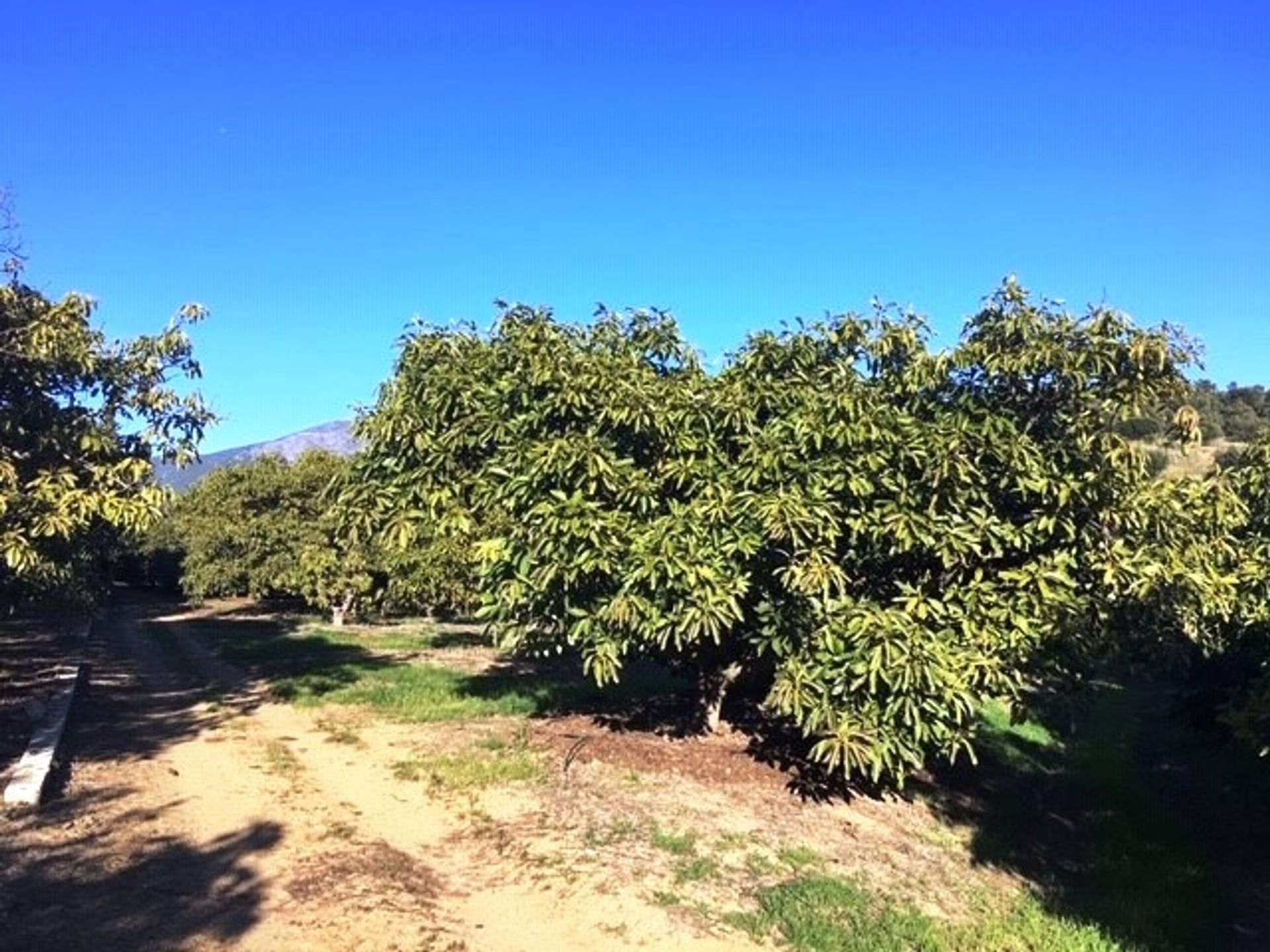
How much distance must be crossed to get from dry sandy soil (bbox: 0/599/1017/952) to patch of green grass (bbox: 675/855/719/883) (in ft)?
0.07

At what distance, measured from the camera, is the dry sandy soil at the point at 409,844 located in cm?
580

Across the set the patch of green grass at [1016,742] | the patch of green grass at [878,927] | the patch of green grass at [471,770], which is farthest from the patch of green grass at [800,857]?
the patch of green grass at [1016,742]

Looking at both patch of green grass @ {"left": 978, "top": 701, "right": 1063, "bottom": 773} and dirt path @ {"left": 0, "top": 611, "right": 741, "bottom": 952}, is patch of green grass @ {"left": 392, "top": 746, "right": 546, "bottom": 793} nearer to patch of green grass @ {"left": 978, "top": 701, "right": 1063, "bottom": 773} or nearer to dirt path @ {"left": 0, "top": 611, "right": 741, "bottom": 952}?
dirt path @ {"left": 0, "top": 611, "right": 741, "bottom": 952}

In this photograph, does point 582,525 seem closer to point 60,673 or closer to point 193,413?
point 193,413

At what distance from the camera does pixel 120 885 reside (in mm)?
6043

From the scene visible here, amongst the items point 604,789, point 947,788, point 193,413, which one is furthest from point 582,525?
point 947,788

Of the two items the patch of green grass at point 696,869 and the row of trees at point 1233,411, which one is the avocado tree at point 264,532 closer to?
the patch of green grass at point 696,869

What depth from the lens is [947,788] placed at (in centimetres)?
1089

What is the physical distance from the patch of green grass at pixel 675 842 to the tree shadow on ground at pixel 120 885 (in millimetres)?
2753

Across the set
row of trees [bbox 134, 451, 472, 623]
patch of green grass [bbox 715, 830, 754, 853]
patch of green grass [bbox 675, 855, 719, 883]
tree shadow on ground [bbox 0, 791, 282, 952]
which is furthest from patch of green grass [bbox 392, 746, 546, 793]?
row of trees [bbox 134, 451, 472, 623]

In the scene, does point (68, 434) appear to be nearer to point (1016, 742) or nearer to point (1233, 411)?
point (1016, 742)

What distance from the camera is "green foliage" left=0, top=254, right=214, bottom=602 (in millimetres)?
8477

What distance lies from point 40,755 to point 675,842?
211 inches

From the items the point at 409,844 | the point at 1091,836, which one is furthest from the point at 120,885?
the point at 1091,836
